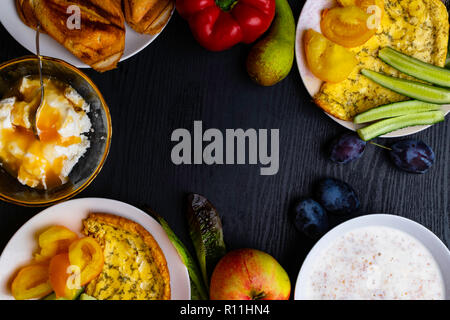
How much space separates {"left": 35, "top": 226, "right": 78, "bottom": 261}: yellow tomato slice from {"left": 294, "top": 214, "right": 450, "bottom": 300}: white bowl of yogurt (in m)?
0.64

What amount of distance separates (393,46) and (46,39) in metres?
0.92

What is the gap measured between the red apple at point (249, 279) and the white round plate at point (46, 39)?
591mm

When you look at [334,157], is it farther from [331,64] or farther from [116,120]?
[116,120]

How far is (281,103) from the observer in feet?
4.02

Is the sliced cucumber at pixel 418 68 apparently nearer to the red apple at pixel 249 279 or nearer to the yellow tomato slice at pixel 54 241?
the red apple at pixel 249 279

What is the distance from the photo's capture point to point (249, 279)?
106 cm

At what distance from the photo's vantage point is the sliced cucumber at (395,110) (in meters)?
1.15

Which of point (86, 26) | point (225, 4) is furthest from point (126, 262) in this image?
point (225, 4)

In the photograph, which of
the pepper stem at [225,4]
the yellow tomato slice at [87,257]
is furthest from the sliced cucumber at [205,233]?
the pepper stem at [225,4]

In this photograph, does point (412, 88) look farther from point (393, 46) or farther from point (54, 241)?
point (54, 241)

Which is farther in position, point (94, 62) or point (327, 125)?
point (327, 125)

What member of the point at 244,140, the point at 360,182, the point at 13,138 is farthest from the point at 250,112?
the point at 13,138

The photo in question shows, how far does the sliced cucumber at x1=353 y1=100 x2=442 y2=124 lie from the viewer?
1149 mm
